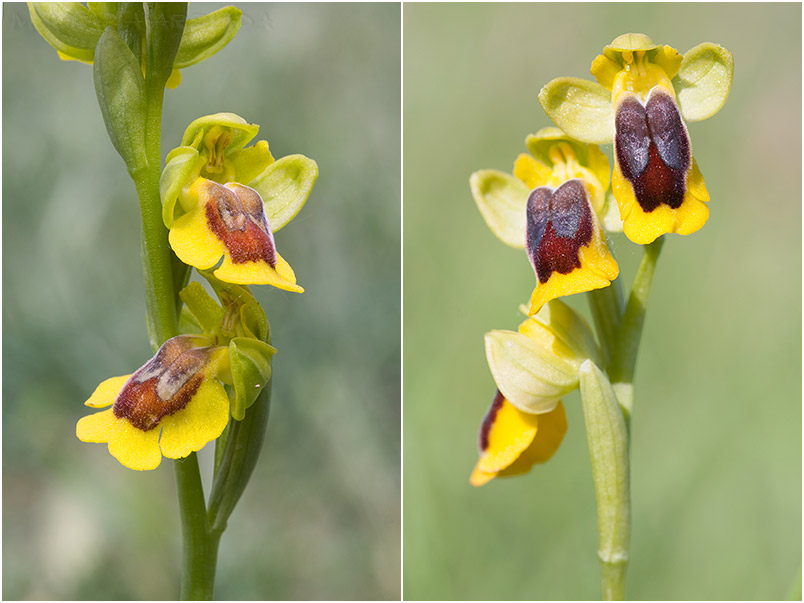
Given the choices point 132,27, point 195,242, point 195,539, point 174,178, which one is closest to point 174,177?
point 174,178

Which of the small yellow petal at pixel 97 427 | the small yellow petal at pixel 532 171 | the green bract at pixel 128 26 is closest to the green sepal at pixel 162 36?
the green bract at pixel 128 26

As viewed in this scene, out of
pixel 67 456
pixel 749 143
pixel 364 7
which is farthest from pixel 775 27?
pixel 67 456

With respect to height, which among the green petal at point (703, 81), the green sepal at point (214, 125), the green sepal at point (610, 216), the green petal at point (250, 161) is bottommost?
the green sepal at point (610, 216)

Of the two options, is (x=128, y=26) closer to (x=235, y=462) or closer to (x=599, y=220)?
(x=235, y=462)

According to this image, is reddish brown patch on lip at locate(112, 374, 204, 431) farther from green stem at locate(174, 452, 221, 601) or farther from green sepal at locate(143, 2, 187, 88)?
green sepal at locate(143, 2, 187, 88)

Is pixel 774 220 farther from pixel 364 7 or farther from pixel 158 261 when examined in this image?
pixel 158 261

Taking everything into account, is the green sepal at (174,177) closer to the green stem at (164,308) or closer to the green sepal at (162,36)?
the green stem at (164,308)

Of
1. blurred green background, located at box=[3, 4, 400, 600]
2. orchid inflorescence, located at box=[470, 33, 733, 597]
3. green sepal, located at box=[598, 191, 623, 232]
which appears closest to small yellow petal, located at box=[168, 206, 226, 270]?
orchid inflorescence, located at box=[470, 33, 733, 597]
